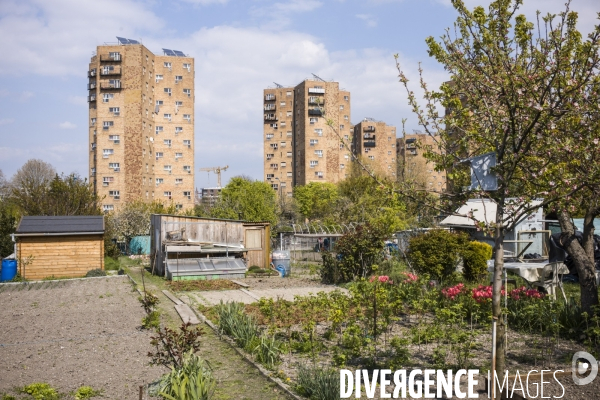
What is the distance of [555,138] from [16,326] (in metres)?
11.6

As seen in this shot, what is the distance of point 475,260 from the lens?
16.7 metres

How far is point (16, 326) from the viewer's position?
1177 cm

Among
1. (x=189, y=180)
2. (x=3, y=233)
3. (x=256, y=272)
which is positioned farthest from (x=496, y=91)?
(x=189, y=180)

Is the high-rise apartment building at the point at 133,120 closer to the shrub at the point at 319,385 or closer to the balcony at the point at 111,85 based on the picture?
the balcony at the point at 111,85

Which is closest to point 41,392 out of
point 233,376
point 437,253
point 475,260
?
point 233,376

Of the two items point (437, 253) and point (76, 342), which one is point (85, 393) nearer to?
point (76, 342)

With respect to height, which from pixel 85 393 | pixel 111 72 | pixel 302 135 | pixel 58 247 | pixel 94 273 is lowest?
pixel 94 273

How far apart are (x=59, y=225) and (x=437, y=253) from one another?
16929mm

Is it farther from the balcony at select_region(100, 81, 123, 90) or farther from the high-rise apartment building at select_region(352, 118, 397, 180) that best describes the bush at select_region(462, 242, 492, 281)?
the high-rise apartment building at select_region(352, 118, 397, 180)

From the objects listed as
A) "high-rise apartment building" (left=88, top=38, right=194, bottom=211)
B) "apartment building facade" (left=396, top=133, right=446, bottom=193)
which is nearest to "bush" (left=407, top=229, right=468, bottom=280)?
"apartment building facade" (left=396, top=133, right=446, bottom=193)

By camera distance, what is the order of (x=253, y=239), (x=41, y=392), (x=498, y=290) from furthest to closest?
(x=253, y=239)
(x=41, y=392)
(x=498, y=290)

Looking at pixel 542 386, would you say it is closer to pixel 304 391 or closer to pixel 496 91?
pixel 304 391

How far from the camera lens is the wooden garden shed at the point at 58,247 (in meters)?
22.5

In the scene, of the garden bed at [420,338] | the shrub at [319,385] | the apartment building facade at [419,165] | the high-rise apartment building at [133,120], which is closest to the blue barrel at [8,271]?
the garden bed at [420,338]
